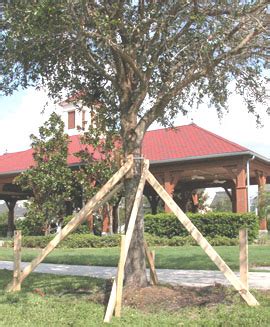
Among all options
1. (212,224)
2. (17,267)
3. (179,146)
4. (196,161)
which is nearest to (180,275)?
(17,267)

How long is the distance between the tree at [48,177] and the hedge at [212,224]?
4370 millimetres

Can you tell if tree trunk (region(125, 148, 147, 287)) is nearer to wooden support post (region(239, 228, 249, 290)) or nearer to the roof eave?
wooden support post (region(239, 228, 249, 290))

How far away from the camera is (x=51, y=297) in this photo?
26.6ft

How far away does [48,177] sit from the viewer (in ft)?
78.5

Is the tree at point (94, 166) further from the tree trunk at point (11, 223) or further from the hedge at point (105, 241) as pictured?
the tree trunk at point (11, 223)

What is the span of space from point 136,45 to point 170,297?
12.9 ft

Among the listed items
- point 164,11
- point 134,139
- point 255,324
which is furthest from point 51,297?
point 164,11

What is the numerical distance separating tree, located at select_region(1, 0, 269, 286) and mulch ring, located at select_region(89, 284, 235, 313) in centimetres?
32

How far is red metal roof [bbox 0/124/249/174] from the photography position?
78.5 feet

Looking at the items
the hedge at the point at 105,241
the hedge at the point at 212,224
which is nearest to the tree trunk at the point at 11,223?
the hedge at the point at 105,241

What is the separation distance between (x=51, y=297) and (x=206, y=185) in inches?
1098

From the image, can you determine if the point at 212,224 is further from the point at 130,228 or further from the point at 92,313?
the point at 92,313

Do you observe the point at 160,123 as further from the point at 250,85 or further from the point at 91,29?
the point at 91,29

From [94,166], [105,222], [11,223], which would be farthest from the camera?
[11,223]
